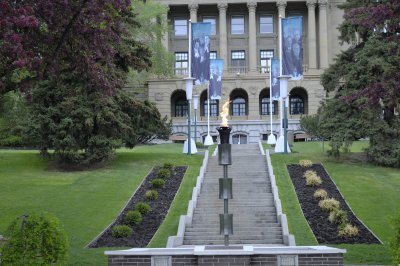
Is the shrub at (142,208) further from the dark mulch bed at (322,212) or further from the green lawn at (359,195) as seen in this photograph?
the dark mulch bed at (322,212)

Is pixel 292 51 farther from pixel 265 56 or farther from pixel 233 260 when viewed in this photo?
pixel 265 56

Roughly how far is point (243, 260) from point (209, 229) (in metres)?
8.40

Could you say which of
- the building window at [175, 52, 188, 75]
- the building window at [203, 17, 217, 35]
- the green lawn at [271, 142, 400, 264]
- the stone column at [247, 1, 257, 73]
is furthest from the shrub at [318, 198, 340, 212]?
the building window at [203, 17, 217, 35]

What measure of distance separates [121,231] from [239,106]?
1838 inches

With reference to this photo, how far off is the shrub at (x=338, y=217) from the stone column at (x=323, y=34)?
46.6 meters

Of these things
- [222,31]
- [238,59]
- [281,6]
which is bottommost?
[238,59]

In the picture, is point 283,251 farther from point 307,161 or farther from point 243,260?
point 307,161

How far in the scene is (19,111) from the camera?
3828 cm

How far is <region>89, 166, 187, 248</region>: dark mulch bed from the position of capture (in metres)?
20.2

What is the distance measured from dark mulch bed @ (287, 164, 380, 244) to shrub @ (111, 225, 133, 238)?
656cm

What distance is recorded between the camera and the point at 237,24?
70.0m

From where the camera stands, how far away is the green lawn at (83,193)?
21.1 metres

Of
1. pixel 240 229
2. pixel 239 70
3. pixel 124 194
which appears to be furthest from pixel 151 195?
pixel 239 70

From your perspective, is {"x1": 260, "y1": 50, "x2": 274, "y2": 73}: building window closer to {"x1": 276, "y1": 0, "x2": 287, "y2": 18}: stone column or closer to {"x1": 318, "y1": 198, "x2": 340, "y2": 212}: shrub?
{"x1": 276, "y1": 0, "x2": 287, "y2": 18}: stone column
